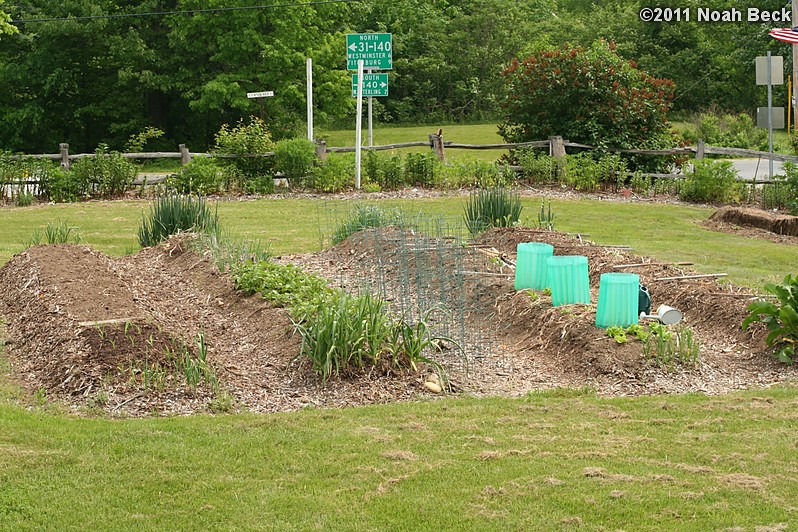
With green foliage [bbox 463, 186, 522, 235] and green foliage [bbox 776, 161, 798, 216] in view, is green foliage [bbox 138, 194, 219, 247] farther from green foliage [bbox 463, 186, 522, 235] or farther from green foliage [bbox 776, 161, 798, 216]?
green foliage [bbox 776, 161, 798, 216]

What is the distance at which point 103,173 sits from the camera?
17859 mm

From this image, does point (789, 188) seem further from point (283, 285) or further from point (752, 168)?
point (283, 285)

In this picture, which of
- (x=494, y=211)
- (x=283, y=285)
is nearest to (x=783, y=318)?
(x=283, y=285)

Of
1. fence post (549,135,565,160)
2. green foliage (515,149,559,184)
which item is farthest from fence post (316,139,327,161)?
fence post (549,135,565,160)

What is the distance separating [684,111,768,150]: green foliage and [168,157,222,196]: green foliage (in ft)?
54.8

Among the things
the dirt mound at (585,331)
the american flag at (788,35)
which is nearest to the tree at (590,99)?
the american flag at (788,35)

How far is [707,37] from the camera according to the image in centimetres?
4316

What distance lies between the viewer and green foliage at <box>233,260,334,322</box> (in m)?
7.98

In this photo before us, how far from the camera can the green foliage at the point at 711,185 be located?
690 inches

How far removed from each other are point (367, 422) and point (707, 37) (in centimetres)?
4044

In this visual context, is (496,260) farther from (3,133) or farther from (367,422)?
(3,133)

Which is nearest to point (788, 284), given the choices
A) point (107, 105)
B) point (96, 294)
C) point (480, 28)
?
point (96, 294)

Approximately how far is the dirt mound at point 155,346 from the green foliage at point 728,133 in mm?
23818

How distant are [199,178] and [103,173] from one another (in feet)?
5.20
